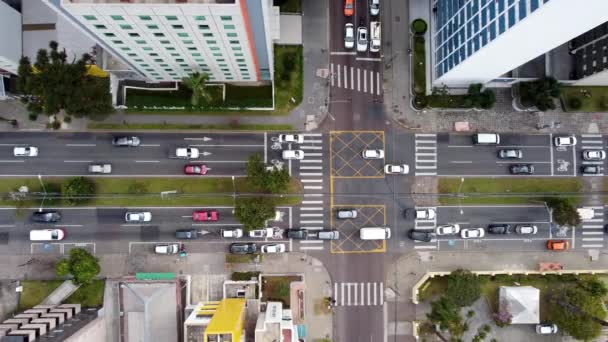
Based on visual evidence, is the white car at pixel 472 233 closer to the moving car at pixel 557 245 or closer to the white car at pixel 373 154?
the moving car at pixel 557 245

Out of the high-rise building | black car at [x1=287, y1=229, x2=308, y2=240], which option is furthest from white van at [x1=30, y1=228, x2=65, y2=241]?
the high-rise building

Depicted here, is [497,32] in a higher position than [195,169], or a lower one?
higher

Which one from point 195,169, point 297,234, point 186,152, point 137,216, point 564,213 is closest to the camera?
point 564,213

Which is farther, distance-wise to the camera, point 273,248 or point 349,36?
point 349,36

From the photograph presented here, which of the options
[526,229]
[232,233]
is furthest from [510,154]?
[232,233]

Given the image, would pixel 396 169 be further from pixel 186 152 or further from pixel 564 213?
pixel 186 152

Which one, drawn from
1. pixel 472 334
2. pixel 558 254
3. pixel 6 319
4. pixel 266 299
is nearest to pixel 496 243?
pixel 558 254

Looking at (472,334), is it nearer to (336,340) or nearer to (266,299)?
(336,340)

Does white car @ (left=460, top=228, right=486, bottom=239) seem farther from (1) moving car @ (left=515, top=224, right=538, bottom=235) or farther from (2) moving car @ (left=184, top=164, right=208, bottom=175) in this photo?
(2) moving car @ (left=184, top=164, right=208, bottom=175)
